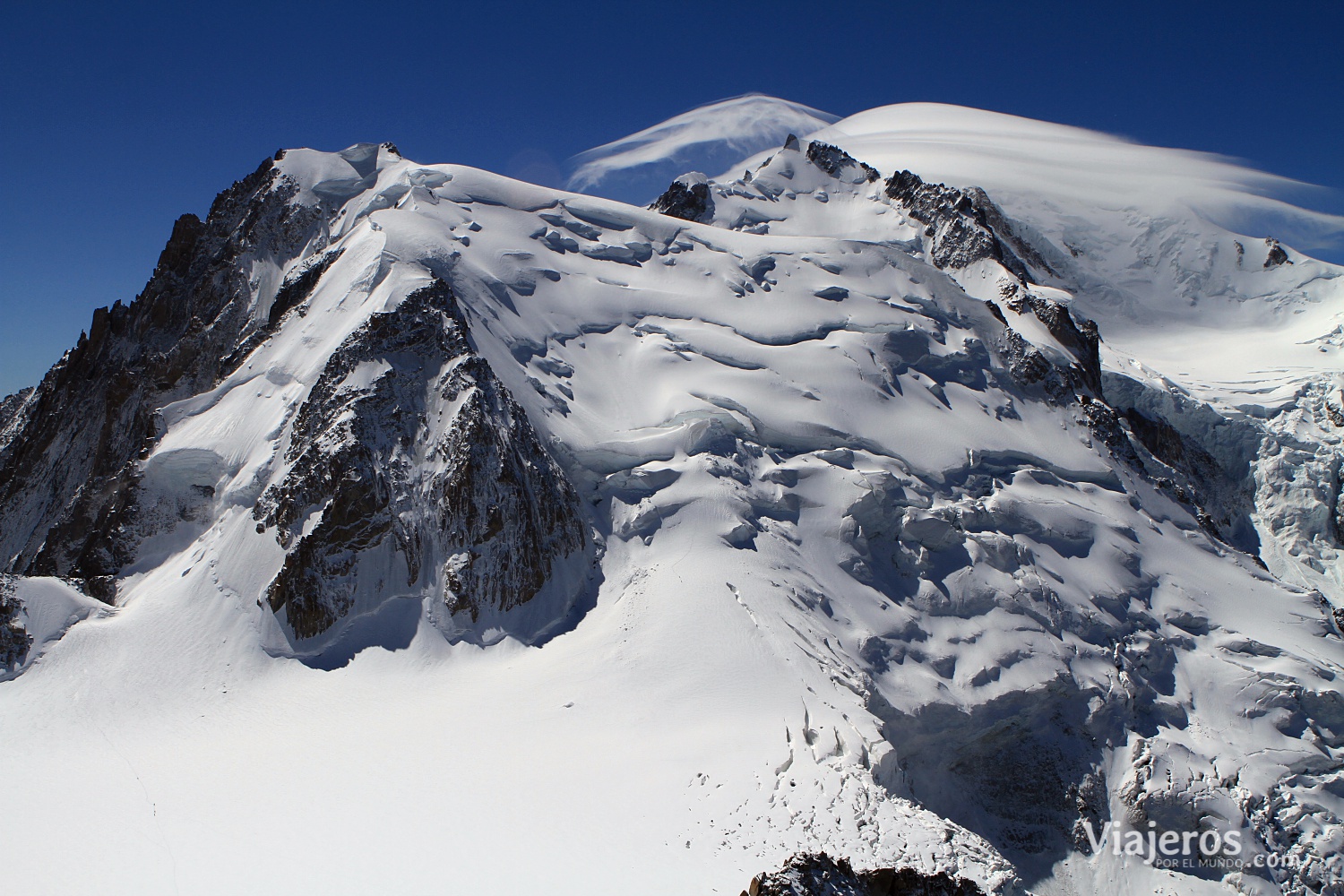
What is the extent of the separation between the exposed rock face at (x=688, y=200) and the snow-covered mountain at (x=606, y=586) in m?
5.34

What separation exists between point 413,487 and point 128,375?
74.4 ft

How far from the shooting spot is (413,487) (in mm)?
30531

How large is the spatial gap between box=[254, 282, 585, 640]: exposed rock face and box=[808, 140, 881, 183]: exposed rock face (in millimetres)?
39349

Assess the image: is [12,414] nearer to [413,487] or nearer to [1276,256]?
[413,487]

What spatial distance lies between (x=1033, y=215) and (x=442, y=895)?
7494 centimetres

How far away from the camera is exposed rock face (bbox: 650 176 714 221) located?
183 feet

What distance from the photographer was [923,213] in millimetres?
56344

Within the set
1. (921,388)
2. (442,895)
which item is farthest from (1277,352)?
(442,895)

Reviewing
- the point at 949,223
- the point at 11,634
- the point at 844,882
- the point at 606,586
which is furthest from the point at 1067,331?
the point at 11,634

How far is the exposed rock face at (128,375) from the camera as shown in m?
36.8

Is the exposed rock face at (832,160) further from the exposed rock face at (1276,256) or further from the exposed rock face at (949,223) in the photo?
the exposed rock face at (1276,256)

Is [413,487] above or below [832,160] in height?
below

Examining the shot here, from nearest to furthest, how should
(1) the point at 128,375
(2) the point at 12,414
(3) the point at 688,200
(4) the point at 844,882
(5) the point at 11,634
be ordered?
(4) the point at 844,882 < (5) the point at 11,634 < (1) the point at 128,375 < (3) the point at 688,200 < (2) the point at 12,414

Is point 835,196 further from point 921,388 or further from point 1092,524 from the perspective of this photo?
point 1092,524
